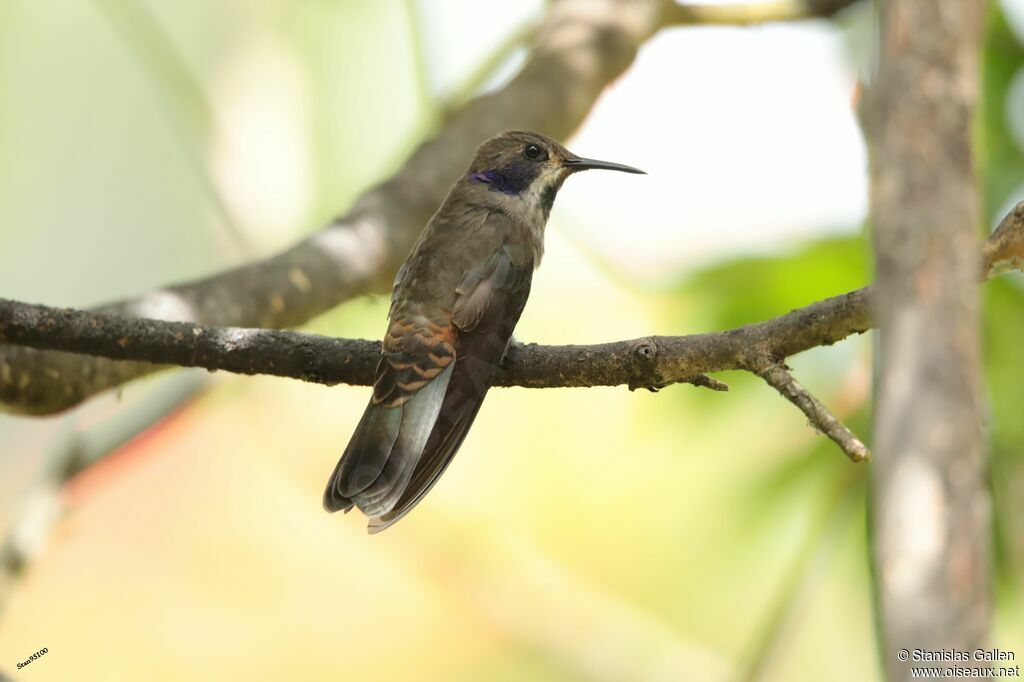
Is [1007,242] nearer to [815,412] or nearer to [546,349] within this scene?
→ [815,412]

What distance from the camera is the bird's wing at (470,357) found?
331 cm

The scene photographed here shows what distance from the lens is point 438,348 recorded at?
3576mm

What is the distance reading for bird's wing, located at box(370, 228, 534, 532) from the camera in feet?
10.9

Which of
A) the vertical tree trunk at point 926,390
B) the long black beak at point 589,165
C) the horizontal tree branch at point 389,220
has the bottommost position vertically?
the long black beak at point 589,165

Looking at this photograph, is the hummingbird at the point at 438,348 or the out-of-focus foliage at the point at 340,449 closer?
the hummingbird at the point at 438,348

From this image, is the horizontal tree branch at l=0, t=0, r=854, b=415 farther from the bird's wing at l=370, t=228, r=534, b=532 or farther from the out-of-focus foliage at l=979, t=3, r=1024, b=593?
the out-of-focus foliage at l=979, t=3, r=1024, b=593

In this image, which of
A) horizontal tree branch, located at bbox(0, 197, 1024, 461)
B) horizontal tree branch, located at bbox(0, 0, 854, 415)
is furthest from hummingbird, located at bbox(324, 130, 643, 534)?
horizontal tree branch, located at bbox(0, 0, 854, 415)


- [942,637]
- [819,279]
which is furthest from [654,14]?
[942,637]

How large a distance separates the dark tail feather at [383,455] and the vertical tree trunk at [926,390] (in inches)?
77.9

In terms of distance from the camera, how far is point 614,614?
6.18 m

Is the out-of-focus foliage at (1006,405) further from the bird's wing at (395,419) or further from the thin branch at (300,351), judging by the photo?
the bird's wing at (395,419)

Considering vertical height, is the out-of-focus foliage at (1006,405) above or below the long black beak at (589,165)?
below

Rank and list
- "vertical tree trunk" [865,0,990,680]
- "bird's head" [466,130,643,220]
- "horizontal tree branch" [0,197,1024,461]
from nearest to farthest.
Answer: "vertical tree trunk" [865,0,990,680]
"horizontal tree branch" [0,197,1024,461]
"bird's head" [466,130,643,220]

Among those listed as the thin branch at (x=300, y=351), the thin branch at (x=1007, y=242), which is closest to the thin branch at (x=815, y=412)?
the thin branch at (x=300, y=351)
